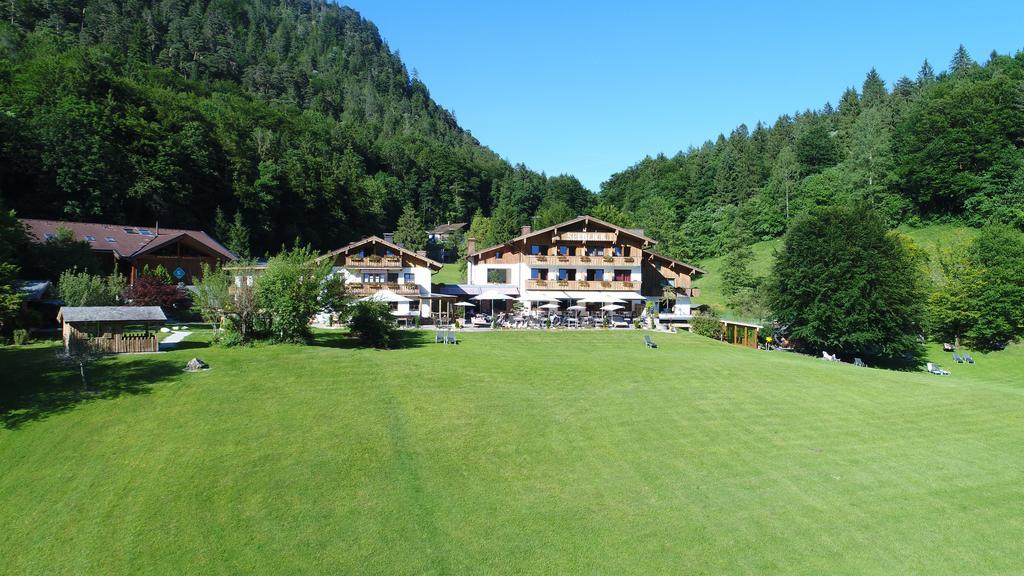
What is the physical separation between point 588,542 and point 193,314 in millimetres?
36791

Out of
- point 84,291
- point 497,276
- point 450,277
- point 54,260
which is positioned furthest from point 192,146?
point 84,291

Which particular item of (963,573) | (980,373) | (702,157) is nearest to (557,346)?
(963,573)

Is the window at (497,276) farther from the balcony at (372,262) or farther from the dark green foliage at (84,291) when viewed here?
the dark green foliage at (84,291)

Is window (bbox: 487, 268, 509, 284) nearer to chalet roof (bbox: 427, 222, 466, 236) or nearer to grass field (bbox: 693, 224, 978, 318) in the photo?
grass field (bbox: 693, 224, 978, 318)

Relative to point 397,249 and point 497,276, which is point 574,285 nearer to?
point 497,276

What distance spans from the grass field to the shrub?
8.86 meters

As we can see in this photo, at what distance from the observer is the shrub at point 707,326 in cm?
4203

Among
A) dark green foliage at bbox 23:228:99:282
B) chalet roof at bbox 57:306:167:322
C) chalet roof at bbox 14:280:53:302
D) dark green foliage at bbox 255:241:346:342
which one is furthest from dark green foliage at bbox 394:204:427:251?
chalet roof at bbox 57:306:167:322

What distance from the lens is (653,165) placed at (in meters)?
138

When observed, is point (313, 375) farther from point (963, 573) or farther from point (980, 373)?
point (980, 373)

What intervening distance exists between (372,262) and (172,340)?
17.2 meters

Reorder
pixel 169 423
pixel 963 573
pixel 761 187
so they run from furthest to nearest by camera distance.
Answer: pixel 761 187
pixel 169 423
pixel 963 573

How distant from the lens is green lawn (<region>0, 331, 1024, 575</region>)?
1288cm

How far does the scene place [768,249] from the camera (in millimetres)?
78188
